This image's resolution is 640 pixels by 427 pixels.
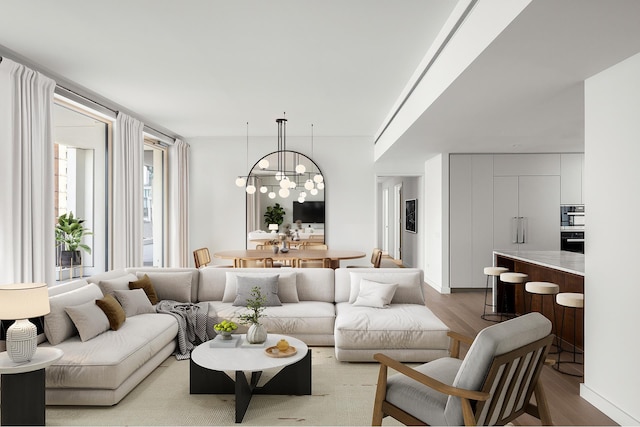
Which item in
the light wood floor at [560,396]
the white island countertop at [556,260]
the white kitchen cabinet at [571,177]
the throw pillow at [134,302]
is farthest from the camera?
the white kitchen cabinet at [571,177]

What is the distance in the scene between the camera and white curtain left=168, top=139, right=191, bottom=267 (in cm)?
823

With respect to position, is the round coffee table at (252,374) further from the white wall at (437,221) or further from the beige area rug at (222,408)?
the white wall at (437,221)

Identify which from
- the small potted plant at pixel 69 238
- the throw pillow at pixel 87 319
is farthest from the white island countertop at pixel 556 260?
the small potted plant at pixel 69 238

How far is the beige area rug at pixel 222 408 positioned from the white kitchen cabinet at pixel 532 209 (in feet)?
16.1

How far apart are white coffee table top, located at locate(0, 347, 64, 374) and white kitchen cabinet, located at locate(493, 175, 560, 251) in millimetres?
6635

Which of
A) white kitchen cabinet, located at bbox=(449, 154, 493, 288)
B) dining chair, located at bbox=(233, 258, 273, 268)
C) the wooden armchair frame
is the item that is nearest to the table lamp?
the wooden armchair frame

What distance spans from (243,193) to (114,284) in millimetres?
4565

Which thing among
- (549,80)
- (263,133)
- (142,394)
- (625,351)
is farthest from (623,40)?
(263,133)

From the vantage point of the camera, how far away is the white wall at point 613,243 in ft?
9.25

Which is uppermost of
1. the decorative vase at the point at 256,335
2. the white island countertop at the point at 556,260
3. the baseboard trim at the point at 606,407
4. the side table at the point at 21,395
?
the white island countertop at the point at 556,260

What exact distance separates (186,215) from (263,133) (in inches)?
82.3

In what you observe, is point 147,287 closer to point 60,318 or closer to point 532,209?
point 60,318

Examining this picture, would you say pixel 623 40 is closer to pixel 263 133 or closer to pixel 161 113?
pixel 161 113

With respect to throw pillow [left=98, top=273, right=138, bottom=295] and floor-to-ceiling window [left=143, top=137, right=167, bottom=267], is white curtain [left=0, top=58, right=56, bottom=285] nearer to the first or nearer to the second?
throw pillow [left=98, top=273, right=138, bottom=295]
